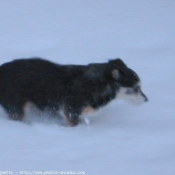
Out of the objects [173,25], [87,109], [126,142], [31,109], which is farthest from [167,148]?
[173,25]

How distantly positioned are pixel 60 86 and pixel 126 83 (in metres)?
0.77

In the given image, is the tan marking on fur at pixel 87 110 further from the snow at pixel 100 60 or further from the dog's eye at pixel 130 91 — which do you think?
the dog's eye at pixel 130 91

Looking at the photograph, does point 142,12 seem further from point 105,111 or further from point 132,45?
point 105,111

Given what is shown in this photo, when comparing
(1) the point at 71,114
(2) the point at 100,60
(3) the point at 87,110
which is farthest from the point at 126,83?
(2) the point at 100,60

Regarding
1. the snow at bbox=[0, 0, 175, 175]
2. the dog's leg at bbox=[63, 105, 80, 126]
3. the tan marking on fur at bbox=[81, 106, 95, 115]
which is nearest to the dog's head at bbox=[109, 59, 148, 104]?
the snow at bbox=[0, 0, 175, 175]

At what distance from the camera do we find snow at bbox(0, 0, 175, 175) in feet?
18.4

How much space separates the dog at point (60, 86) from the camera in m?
6.65

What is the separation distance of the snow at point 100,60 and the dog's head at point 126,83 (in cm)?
27

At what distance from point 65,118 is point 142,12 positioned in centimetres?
541

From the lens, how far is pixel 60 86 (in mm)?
6680

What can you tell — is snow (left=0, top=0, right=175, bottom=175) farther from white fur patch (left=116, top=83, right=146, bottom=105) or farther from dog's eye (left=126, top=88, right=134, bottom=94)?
dog's eye (left=126, top=88, right=134, bottom=94)

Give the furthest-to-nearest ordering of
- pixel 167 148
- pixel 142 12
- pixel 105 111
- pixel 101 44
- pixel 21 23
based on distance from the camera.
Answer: pixel 142 12
pixel 21 23
pixel 101 44
pixel 105 111
pixel 167 148

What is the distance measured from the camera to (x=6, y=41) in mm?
9758

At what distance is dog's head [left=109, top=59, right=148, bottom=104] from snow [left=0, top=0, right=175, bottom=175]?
0.89ft
